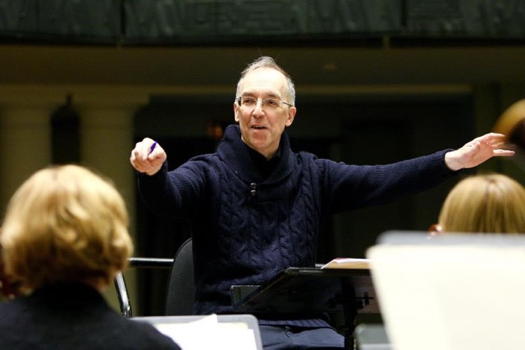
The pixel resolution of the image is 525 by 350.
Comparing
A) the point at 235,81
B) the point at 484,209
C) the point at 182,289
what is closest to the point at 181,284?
the point at 182,289

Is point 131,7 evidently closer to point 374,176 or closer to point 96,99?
point 96,99

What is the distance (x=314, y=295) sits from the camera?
10.9 feet

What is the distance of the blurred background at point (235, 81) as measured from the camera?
27.3ft

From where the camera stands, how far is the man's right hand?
3.21m

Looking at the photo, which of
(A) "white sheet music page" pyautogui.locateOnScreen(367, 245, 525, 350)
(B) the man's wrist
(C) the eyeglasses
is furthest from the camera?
(C) the eyeglasses

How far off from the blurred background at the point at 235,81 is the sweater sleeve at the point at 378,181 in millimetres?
4541

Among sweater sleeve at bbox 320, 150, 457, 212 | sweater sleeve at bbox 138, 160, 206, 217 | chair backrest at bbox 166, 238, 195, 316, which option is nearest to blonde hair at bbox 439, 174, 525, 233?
sweater sleeve at bbox 138, 160, 206, 217

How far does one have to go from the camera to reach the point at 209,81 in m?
9.96

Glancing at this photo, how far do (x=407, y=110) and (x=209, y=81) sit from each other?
276 centimetres

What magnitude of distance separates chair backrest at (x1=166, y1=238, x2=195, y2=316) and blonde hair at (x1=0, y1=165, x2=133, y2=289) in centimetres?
182

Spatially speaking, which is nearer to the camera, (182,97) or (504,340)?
(504,340)

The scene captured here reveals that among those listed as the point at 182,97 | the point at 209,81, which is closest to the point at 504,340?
the point at 209,81

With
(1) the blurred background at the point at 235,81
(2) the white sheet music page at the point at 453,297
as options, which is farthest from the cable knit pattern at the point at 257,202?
(1) the blurred background at the point at 235,81

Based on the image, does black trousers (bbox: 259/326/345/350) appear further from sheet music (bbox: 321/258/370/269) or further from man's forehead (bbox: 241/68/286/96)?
man's forehead (bbox: 241/68/286/96)
